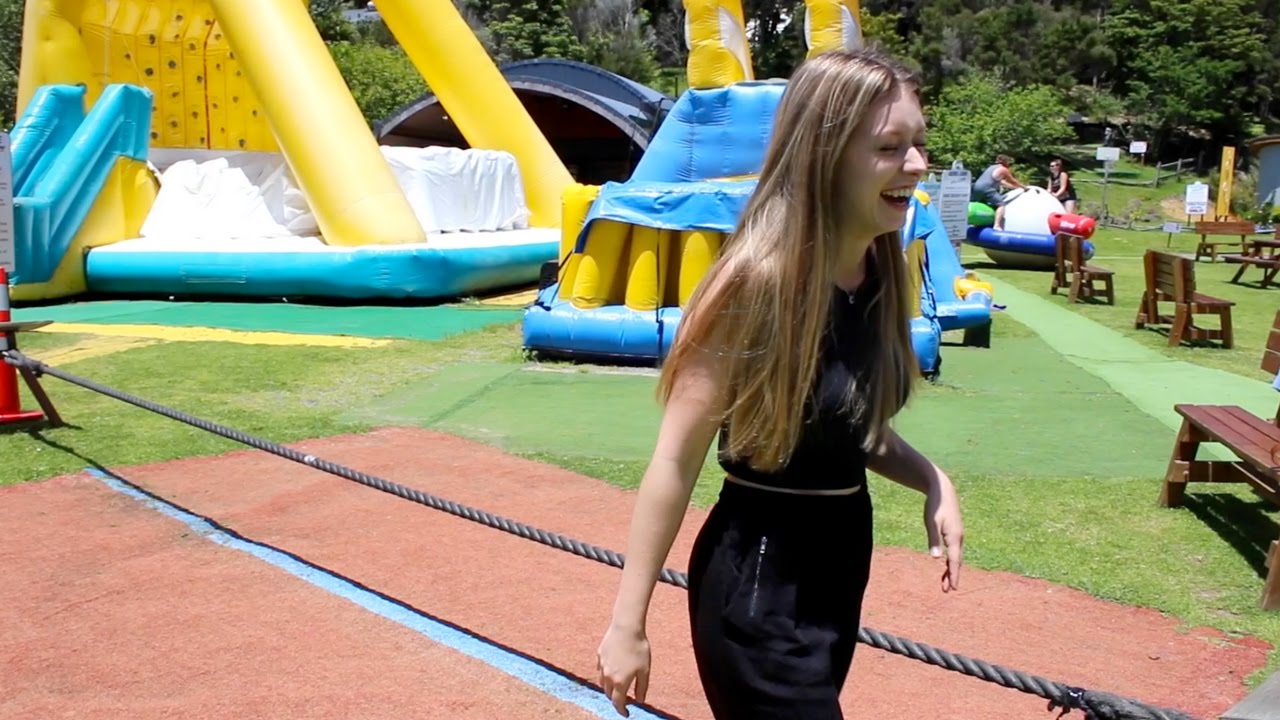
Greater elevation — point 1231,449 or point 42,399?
point 1231,449

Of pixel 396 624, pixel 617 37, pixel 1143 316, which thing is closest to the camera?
pixel 396 624

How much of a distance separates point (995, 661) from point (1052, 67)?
1961 inches

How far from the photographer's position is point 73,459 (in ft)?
18.4

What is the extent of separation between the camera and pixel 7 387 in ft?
20.1

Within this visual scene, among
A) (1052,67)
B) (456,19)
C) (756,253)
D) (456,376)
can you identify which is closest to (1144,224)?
(1052,67)

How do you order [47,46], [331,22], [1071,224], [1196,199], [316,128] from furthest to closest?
[331,22], [1196,199], [1071,224], [47,46], [316,128]

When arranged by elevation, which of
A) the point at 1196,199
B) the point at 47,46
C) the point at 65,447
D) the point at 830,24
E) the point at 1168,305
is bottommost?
the point at 1168,305

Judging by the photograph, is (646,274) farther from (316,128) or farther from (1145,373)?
(316,128)

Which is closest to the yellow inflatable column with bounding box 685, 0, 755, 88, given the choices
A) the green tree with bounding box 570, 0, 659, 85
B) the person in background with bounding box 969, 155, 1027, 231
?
the person in background with bounding box 969, 155, 1027, 231

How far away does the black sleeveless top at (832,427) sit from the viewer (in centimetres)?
161

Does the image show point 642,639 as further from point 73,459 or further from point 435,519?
point 73,459

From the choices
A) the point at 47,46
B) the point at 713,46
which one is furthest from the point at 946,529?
the point at 47,46

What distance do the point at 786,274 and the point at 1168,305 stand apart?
1267 cm

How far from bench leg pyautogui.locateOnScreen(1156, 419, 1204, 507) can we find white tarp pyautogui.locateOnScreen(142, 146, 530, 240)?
10473 mm
